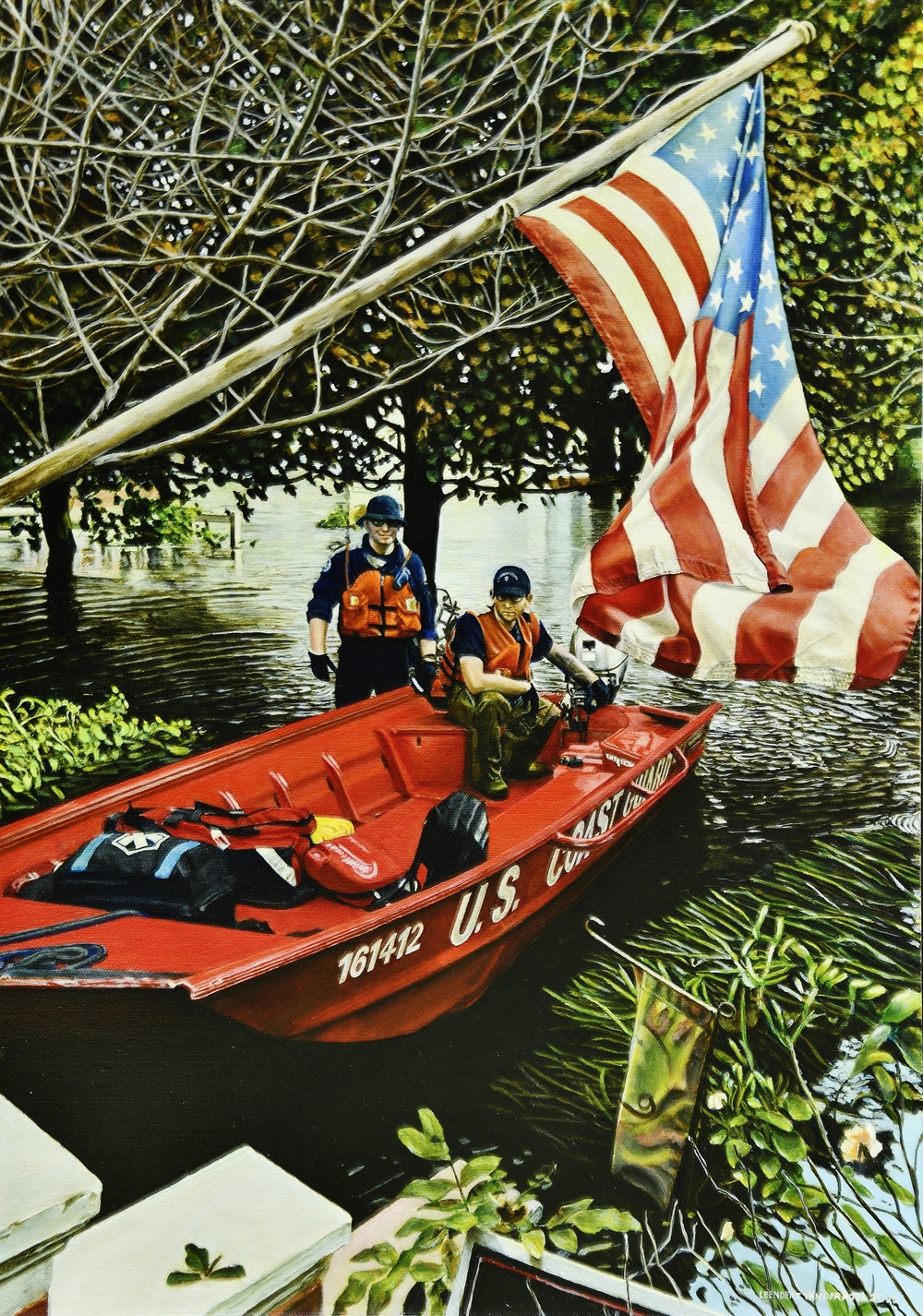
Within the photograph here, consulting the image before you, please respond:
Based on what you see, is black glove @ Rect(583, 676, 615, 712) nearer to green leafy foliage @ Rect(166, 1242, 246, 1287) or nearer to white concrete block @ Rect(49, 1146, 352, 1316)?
white concrete block @ Rect(49, 1146, 352, 1316)

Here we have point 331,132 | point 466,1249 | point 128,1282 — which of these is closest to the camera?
point 128,1282

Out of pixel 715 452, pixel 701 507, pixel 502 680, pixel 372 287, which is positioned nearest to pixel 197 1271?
pixel 502 680

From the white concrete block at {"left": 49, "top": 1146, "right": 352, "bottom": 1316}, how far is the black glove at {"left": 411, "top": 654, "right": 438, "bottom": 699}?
130 cm

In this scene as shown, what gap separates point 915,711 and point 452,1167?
1762 mm

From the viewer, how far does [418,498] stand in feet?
8.82

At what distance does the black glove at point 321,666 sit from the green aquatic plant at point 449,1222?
1229 millimetres

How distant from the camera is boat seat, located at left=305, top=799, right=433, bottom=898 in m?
2.41

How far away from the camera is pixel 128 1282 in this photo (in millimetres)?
2143

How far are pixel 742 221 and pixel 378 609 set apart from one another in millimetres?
1503

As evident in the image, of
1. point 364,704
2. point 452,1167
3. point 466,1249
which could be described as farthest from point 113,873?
point 466,1249

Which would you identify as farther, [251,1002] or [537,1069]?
[537,1069]

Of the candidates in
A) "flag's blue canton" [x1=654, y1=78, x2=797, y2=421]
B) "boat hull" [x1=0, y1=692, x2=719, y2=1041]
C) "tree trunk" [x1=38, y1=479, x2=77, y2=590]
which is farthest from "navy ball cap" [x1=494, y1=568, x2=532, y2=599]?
"tree trunk" [x1=38, y1=479, x2=77, y2=590]

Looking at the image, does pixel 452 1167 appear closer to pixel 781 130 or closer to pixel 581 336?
pixel 581 336

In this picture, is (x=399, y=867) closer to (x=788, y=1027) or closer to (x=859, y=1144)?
(x=788, y=1027)
